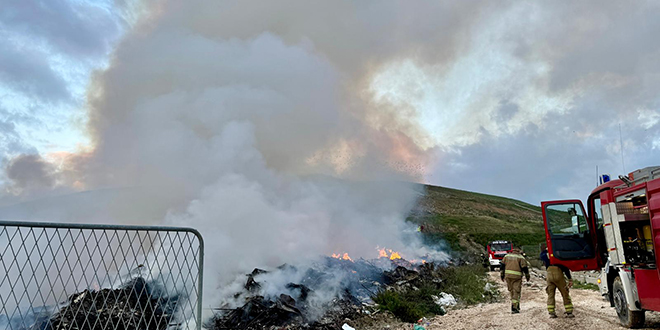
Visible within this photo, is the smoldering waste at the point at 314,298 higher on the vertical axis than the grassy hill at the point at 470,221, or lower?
lower

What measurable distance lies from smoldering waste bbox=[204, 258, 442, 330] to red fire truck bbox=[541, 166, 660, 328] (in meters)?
5.37

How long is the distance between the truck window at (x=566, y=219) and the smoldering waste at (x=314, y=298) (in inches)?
208

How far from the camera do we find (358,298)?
41.1ft

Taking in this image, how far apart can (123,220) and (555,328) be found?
72.9 ft

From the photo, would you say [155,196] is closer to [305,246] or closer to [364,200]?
[305,246]

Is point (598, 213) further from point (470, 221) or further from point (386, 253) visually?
point (470, 221)

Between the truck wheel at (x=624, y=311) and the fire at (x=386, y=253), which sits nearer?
the truck wheel at (x=624, y=311)

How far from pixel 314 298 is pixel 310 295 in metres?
0.14

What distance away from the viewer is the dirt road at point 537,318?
829 centimetres

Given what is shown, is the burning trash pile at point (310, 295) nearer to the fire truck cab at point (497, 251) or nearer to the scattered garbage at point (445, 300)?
the scattered garbage at point (445, 300)

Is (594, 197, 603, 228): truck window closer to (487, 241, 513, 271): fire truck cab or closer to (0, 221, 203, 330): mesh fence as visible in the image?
(0, 221, 203, 330): mesh fence

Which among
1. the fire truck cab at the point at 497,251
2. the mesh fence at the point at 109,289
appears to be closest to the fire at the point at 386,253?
the fire truck cab at the point at 497,251

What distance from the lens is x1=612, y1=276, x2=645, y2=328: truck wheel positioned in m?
7.26

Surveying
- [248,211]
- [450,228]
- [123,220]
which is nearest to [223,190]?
[248,211]
